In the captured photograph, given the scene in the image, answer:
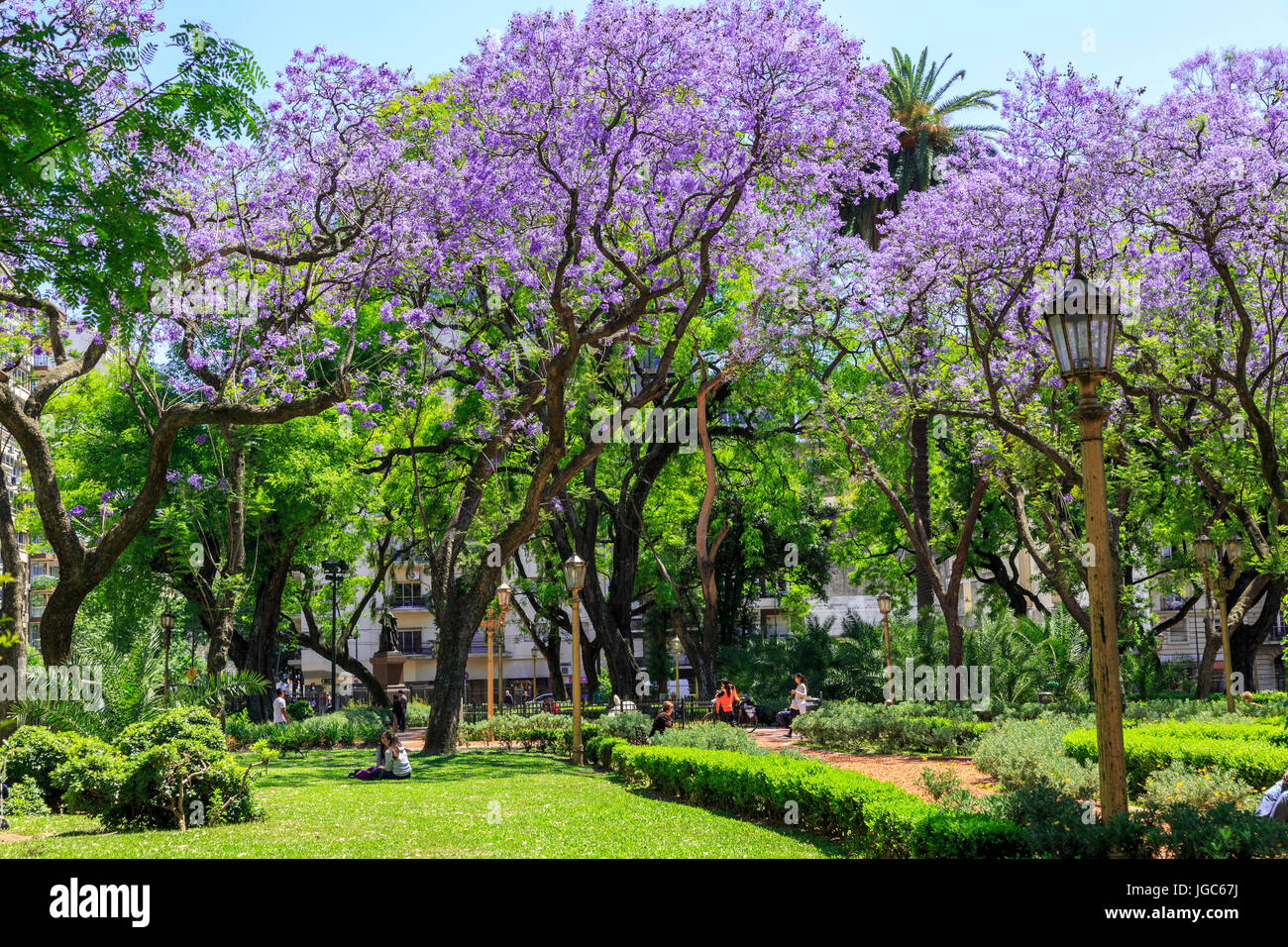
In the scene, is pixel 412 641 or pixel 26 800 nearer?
pixel 26 800

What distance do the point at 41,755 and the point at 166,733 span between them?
6.55ft

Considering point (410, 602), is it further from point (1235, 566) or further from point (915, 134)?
point (1235, 566)

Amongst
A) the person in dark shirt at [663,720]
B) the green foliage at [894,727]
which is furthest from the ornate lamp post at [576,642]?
the green foliage at [894,727]

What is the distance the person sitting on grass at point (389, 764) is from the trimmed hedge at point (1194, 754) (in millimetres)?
9242

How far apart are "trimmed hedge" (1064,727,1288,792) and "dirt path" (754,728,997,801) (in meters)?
1.28

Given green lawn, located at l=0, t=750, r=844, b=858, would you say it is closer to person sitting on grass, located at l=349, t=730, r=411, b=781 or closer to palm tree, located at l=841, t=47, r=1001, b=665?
person sitting on grass, located at l=349, t=730, r=411, b=781

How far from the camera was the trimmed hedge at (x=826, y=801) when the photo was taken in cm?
807

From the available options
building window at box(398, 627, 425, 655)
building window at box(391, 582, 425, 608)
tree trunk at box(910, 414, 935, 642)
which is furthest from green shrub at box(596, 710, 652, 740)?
building window at box(398, 627, 425, 655)

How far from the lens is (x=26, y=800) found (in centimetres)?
1126

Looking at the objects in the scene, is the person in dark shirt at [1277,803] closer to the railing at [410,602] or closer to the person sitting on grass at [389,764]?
the person sitting on grass at [389,764]

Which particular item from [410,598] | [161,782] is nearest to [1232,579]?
[161,782]
